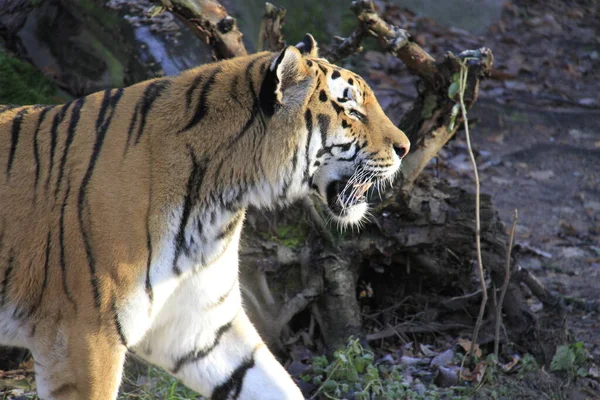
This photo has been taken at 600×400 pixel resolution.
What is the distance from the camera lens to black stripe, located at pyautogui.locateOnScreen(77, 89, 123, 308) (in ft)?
9.43

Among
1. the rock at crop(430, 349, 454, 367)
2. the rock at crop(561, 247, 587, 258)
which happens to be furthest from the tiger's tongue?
the rock at crop(561, 247, 587, 258)

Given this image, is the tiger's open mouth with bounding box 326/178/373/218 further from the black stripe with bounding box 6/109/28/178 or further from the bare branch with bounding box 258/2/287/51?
the bare branch with bounding box 258/2/287/51

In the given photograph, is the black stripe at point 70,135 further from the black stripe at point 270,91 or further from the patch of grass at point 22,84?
the patch of grass at point 22,84

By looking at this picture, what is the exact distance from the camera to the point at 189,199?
10.1 feet

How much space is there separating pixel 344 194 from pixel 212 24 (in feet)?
5.06

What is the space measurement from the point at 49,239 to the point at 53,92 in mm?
2469

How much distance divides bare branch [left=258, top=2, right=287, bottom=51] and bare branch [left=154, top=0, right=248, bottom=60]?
0.20 metres

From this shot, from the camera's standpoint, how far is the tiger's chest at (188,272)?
9.66ft

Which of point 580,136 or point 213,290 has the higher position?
point 213,290

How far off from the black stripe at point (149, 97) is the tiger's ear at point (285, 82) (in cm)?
42

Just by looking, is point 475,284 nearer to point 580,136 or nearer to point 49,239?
point 49,239

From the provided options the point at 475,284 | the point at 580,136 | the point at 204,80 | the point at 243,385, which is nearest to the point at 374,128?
the point at 204,80

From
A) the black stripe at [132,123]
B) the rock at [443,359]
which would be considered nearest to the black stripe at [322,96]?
the black stripe at [132,123]

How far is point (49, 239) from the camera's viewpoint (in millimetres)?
3002
